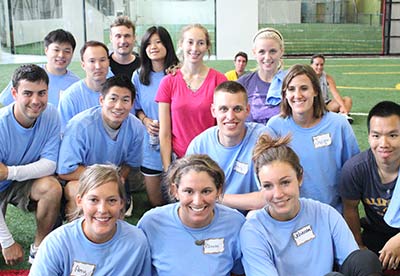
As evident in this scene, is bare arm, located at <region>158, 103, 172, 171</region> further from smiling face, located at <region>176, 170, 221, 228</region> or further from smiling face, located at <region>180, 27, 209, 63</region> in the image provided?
smiling face, located at <region>176, 170, 221, 228</region>

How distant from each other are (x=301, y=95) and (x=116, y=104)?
1.24m

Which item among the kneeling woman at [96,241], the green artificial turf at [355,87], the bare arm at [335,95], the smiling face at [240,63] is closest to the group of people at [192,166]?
the kneeling woman at [96,241]

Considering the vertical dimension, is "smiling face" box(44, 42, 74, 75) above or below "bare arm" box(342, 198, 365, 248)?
above

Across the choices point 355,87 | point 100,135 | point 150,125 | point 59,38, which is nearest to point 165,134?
point 150,125

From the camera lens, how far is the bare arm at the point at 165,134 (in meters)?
4.33

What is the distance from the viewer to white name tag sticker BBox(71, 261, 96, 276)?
2699 millimetres

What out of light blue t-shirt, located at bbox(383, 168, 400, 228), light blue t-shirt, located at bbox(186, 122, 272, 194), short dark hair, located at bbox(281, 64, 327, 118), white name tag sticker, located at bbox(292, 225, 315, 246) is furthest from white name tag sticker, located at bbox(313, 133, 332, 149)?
white name tag sticker, located at bbox(292, 225, 315, 246)

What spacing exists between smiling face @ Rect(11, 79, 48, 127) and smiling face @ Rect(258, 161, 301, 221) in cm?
160

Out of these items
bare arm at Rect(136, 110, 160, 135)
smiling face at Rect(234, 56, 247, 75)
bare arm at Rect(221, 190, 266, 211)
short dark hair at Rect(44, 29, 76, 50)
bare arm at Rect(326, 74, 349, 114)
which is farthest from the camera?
bare arm at Rect(326, 74, 349, 114)

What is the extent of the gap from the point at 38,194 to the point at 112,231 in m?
1.12

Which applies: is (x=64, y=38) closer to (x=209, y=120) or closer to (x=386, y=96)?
(x=209, y=120)

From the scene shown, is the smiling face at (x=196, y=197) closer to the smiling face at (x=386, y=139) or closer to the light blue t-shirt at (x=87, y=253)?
the light blue t-shirt at (x=87, y=253)

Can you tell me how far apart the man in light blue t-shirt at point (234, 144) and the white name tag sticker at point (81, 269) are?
102 centimetres

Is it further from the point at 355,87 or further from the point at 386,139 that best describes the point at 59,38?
the point at 355,87
